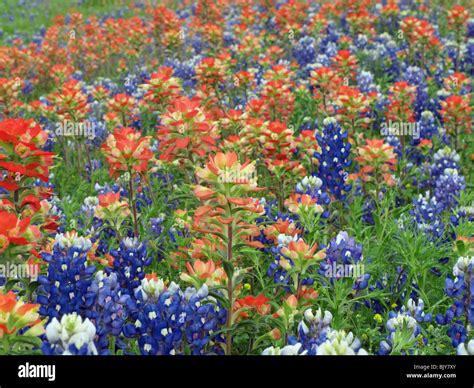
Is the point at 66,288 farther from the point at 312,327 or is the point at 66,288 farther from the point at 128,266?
the point at 312,327

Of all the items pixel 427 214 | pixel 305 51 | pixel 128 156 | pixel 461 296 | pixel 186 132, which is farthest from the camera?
pixel 305 51

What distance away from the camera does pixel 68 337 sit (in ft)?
7.75

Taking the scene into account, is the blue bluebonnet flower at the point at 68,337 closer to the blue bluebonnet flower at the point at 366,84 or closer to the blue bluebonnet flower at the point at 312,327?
the blue bluebonnet flower at the point at 312,327

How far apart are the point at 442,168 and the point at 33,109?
4.78m

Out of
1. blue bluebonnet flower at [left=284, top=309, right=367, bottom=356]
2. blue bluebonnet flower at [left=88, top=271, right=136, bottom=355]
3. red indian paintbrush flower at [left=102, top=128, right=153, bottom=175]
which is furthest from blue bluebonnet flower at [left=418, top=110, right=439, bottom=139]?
blue bluebonnet flower at [left=88, top=271, right=136, bottom=355]

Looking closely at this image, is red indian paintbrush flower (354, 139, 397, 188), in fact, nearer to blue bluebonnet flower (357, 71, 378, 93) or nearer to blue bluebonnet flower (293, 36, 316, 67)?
blue bluebonnet flower (357, 71, 378, 93)

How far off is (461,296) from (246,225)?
1.17 meters

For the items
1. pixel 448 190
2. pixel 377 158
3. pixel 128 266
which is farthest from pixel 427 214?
pixel 128 266

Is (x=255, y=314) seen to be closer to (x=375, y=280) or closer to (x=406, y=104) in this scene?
(x=375, y=280)

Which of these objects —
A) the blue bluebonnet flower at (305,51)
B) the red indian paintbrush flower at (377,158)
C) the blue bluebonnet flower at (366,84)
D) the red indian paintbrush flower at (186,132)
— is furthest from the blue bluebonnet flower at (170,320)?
the blue bluebonnet flower at (305,51)

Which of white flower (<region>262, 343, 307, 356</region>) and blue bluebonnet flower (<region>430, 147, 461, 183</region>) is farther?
blue bluebonnet flower (<region>430, 147, 461, 183</region>)

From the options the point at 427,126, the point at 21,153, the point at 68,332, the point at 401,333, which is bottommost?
the point at 401,333

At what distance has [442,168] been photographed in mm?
5555

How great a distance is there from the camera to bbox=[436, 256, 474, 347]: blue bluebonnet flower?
3.11 meters
